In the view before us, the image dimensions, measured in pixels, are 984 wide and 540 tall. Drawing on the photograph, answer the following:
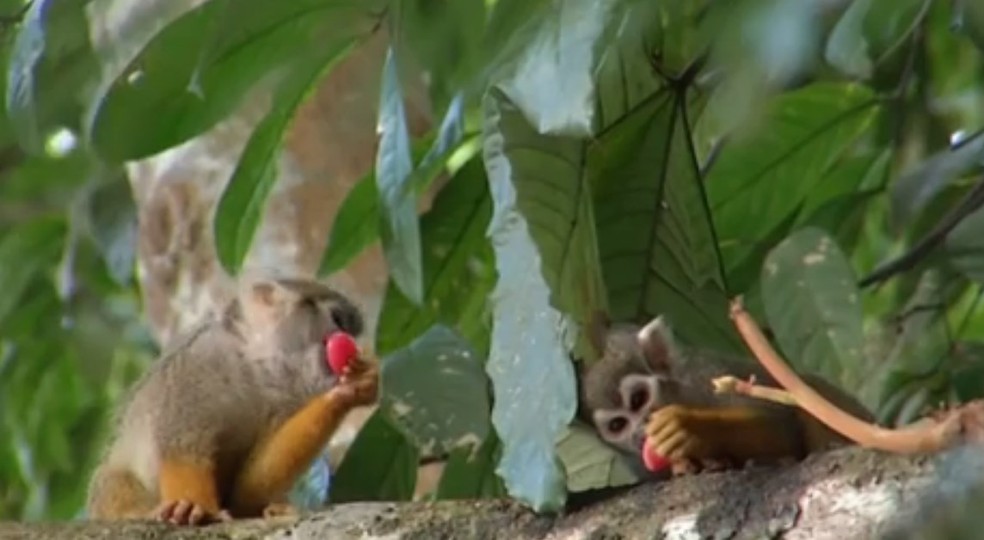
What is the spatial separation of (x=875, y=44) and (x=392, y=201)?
53cm

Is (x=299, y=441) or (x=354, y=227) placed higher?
(x=354, y=227)

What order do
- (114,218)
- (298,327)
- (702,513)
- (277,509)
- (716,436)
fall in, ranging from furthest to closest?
1. (114,218)
2. (298,327)
3. (277,509)
4. (716,436)
5. (702,513)

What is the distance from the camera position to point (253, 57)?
1696 mm

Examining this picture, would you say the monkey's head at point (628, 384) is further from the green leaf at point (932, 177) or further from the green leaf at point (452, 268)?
the green leaf at point (932, 177)

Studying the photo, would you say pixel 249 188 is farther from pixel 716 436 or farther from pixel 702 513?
pixel 702 513

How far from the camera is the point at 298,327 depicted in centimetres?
211

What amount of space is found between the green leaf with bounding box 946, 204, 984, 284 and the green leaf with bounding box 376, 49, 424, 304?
57cm

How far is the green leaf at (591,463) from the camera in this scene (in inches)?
69.4

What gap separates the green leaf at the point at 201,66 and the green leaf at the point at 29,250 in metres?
0.99

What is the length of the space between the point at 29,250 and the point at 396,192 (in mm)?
1335

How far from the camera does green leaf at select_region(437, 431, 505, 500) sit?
71.0 inches

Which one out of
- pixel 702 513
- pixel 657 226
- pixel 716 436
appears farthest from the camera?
pixel 657 226

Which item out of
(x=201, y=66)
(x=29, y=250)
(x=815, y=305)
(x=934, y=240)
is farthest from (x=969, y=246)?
(x=29, y=250)

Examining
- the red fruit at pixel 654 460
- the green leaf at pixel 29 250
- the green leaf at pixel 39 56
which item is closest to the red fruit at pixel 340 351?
the green leaf at pixel 39 56
